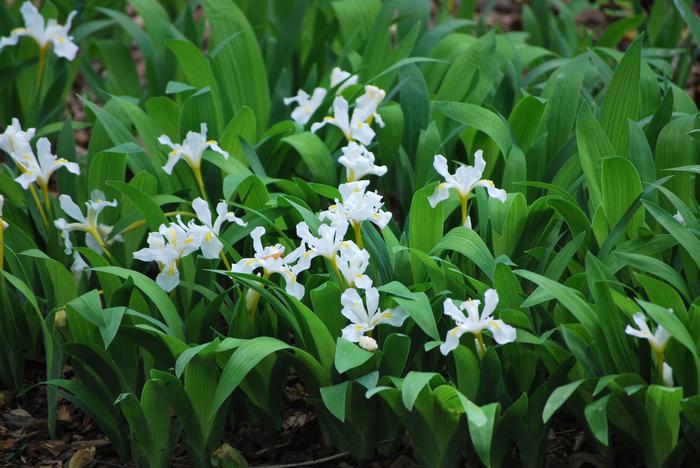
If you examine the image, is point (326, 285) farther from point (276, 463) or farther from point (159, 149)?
point (159, 149)

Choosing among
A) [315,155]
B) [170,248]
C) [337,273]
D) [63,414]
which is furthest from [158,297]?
[315,155]

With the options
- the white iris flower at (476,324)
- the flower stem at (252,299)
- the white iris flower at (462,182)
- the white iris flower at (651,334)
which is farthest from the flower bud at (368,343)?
the white iris flower at (651,334)

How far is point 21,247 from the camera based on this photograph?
2.20m

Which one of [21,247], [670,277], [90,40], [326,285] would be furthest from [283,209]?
[90,40]

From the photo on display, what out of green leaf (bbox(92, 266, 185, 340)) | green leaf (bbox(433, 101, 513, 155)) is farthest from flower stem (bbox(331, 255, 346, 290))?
green leaf (bbox(433, 101, 513, 155))

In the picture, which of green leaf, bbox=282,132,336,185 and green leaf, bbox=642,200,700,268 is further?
green leaf, bbox=282,132,336,185

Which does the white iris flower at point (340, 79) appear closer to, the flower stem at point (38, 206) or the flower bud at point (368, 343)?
the flower stem at point (38, 206)

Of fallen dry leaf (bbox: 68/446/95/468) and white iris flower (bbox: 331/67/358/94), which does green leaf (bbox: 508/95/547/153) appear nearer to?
white iris flower (bbox: 331/67/358/94)

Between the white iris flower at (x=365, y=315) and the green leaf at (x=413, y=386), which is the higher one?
the white iris flower at (x=365, y=315)

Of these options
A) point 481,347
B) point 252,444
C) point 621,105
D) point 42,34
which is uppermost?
point 42,34

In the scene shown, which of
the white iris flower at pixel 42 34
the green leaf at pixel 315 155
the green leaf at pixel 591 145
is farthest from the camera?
the white iris flower at pixel 42 34

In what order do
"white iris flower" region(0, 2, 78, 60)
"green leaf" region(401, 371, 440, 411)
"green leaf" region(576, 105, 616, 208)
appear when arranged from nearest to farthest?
"green leaf" region(401, 371, 440, 411), "green leaf" region(576, 105, 616, 208), "white iris flower" region(0, 2, 78, 60)

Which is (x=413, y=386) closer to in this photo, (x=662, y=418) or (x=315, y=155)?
(x=662, y=418)

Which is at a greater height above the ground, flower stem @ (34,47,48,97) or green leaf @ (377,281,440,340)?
flower stem @ (34,47,48,97)
